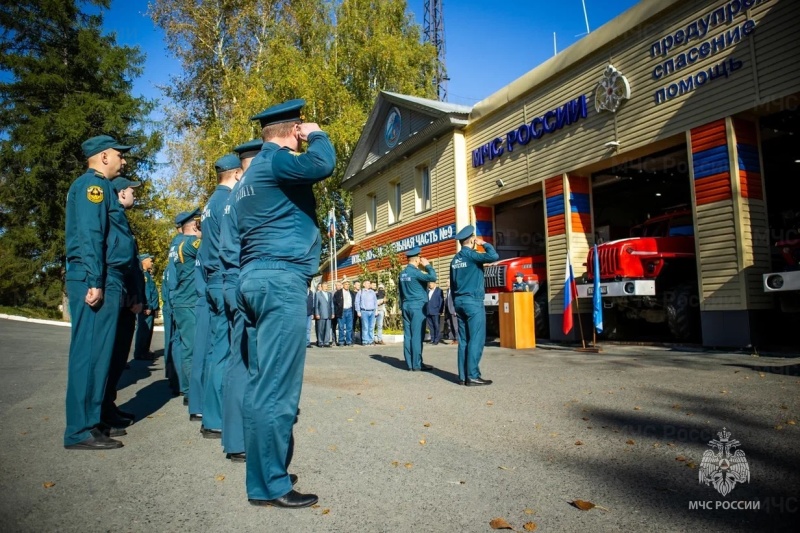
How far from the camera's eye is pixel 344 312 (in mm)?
17359

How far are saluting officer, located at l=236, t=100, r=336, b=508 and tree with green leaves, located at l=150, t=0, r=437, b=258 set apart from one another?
998 inches

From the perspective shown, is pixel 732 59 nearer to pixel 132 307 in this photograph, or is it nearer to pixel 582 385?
pixel 582 385

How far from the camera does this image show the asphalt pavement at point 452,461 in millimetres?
2955

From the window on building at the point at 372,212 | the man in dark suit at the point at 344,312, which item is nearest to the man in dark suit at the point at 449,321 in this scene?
the man in dark suit at the point at 344,312

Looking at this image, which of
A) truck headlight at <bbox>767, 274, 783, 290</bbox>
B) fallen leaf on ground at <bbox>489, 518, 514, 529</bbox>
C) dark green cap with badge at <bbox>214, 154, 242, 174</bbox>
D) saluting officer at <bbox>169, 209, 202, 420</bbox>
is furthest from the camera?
truck headlight at <bbox>767, 274, 783, 290</bbox>

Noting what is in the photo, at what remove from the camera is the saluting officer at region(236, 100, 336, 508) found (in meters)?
3.05

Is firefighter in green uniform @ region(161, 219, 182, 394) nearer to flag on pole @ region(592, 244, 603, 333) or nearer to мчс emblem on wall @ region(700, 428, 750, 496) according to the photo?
мчс emblem on wall @ region(700, 428, 750, 496)

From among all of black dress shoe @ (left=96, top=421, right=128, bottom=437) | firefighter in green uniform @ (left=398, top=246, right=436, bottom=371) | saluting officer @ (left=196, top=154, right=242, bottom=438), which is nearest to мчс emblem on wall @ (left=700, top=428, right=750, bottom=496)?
saluting officer @ (left=196, top=154, right=242, bottom=438)

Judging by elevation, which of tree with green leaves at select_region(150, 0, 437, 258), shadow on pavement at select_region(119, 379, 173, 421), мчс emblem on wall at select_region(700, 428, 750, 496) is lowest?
мчс emblem on wall at select_region(700, 428, 750, 496)

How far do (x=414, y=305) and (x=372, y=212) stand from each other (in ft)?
53.7

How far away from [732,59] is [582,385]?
7681 mm

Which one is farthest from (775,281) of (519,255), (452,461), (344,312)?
(344,312)

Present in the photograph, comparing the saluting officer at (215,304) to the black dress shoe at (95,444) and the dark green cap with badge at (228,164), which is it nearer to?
the dark green cap with badge at (228,164)

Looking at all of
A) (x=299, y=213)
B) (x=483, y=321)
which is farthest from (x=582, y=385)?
(x=299, y=213)
